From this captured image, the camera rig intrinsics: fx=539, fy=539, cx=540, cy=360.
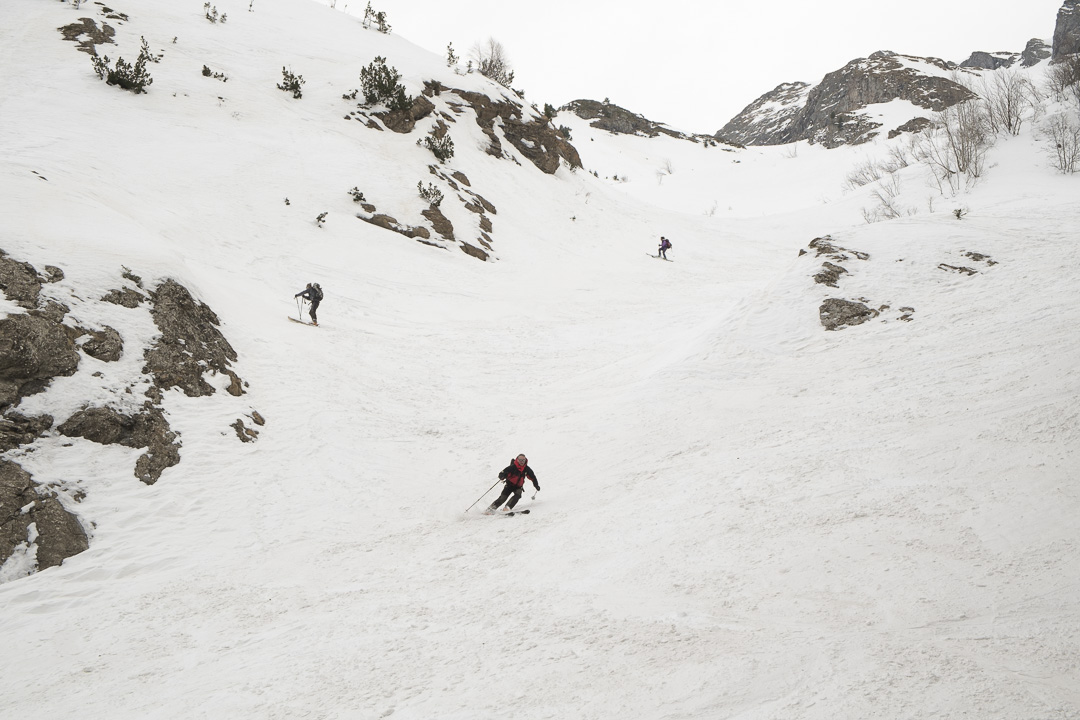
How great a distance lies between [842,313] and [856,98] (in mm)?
63842

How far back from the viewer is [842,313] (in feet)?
35.8

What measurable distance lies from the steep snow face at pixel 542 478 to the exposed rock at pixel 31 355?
8.7 inches

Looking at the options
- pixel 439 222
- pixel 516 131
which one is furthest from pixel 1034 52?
pixel 439 222

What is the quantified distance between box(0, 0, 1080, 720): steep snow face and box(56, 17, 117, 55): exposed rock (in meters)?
3.19

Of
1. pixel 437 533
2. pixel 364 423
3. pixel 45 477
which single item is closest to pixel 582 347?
pixel 364 423

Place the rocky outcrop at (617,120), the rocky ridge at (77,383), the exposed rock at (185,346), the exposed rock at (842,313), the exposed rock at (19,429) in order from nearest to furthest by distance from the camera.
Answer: the rocky ridge at (77,383) < the exposed rock at (19,429) < the exposed rock at (185,346) < the exposed rock at (842,313) < the rocky outcrop at (617,120)

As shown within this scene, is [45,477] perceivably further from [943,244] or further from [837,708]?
[943,244]

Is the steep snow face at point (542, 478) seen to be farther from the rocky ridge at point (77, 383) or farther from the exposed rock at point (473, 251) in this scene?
the exposed rock at point (473, 251)

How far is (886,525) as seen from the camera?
206 inches

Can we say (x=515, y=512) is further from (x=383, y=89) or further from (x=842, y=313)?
(x=383, y=89)

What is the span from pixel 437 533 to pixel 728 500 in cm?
389

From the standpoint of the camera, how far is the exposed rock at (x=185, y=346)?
28.8 ft

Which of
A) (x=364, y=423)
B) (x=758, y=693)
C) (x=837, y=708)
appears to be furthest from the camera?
(x=364, y=423)

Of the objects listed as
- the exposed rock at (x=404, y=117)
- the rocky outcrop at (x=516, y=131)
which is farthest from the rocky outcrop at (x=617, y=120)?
the exposed rock at (x=404, y=117)
